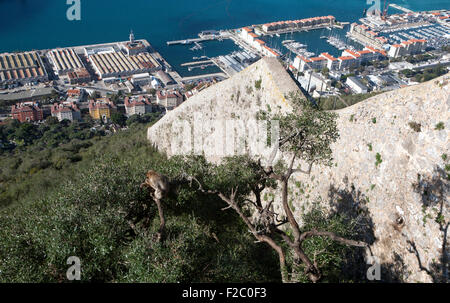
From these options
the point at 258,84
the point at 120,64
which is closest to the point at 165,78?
the point at 120,64

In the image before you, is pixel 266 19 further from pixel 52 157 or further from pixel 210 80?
pixel 52 157

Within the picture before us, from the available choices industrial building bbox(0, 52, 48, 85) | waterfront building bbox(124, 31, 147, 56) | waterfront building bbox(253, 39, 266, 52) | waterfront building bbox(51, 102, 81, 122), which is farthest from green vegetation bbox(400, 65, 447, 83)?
industrial building bbox(0, 52, 48, 85)

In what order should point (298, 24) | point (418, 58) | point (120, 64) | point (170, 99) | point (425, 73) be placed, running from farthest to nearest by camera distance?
point (298, 24) < point (120, 64) < point (418, 58) < point (425, 73) < point (170, 99)

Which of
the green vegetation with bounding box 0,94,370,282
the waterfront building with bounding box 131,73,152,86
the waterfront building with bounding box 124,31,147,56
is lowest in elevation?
the waterfront building with bounding box 131,73,152,86

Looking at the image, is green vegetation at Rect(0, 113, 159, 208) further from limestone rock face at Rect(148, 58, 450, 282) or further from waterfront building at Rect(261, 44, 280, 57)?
waterfront building at Rect(261, 44, 280, 57)

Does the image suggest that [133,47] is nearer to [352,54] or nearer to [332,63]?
[332,63]

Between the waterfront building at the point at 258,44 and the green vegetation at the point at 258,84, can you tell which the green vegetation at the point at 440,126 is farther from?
the waterfront building at the point at 258,44

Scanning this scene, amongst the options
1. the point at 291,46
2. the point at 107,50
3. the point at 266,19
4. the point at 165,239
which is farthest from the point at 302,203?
the point at 266,19

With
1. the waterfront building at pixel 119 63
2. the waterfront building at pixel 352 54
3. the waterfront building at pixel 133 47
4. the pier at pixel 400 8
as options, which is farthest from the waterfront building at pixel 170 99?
the pier at pixel 400 8
